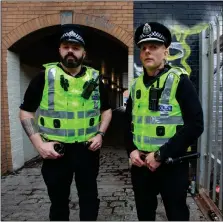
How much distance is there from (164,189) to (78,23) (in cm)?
423

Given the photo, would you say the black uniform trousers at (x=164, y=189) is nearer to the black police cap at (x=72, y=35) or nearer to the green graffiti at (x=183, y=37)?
the black police cap at (x=72, y=35)

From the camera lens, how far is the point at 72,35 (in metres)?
2.83

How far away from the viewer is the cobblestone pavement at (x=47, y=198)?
164 inches

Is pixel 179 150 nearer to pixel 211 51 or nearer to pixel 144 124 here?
pixel 144 124

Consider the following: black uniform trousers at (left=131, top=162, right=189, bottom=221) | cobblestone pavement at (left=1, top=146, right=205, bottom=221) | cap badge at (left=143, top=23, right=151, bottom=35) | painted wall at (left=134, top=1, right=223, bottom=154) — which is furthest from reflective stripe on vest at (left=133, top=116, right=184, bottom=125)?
painted wall at (left=134, top=1, right=223, bottom=154)

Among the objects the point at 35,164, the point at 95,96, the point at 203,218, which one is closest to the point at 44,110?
the point at 95,96

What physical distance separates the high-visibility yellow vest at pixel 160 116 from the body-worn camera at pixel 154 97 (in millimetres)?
27

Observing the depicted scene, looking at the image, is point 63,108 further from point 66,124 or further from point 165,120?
point 165,120

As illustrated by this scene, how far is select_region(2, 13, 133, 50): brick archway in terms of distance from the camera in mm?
5820

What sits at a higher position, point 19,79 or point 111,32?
point 111,32

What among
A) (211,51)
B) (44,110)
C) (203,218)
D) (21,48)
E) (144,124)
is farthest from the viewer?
(21,48)

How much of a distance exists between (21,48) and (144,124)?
187 inches

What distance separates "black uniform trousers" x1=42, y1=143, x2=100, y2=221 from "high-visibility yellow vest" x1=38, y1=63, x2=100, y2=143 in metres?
0.14

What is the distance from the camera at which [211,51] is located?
4.42m
